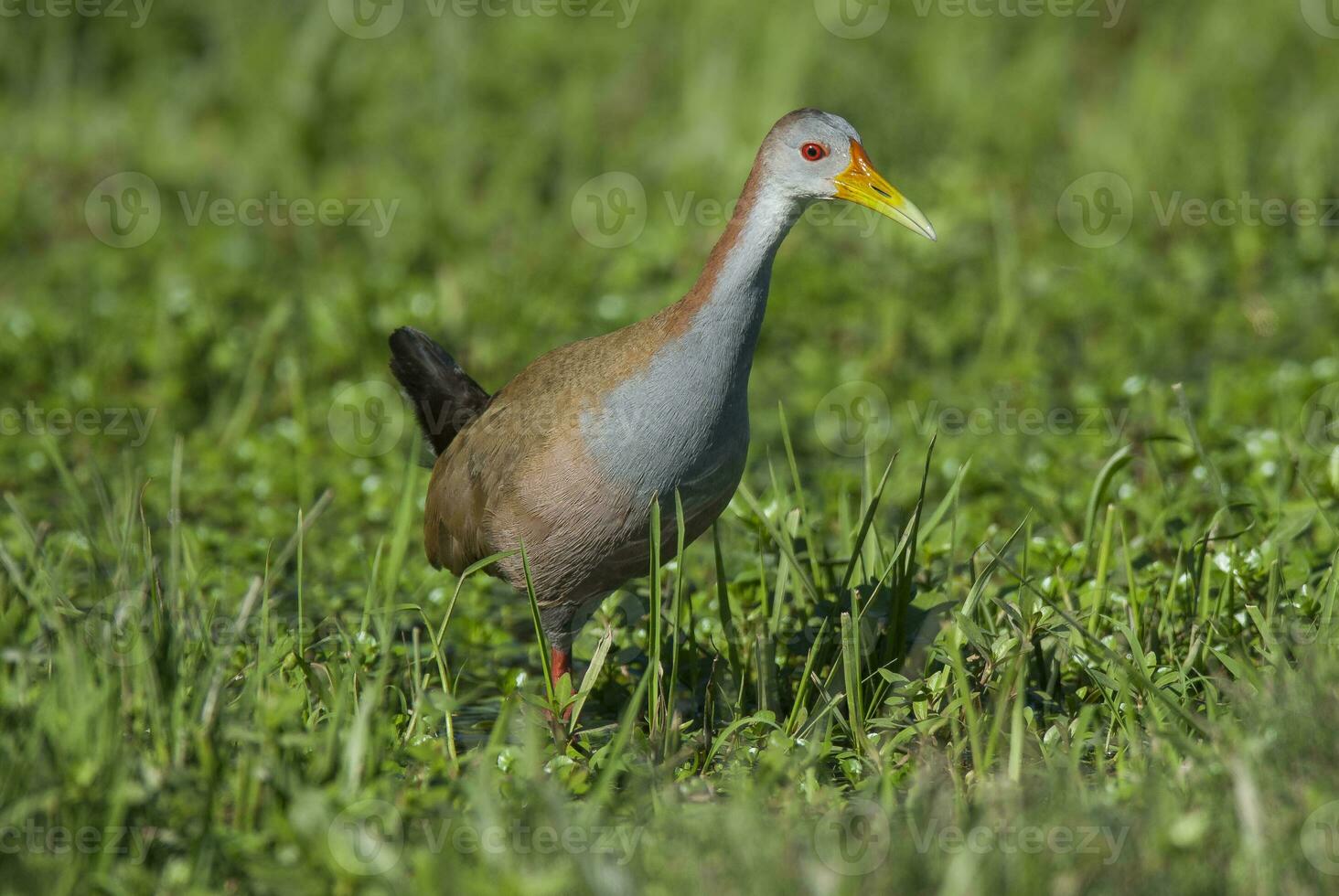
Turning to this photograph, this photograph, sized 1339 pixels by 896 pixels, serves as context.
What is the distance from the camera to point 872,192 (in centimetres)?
346

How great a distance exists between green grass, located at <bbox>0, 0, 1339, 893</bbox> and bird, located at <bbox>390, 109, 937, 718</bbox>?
19cm

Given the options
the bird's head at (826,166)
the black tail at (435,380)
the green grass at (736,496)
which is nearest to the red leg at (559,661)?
the green grass at (736,496)

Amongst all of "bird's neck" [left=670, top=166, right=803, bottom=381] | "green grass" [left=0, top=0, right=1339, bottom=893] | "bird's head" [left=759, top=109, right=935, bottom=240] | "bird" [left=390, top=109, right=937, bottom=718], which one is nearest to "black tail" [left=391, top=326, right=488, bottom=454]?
"green grass" [left=0, top=0, right=1339, bottom=893]

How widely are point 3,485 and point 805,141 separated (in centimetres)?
327

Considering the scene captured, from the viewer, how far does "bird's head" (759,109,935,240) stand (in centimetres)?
334

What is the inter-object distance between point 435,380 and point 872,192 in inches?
53.2

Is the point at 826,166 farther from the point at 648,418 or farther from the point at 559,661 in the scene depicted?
the point at 559,661

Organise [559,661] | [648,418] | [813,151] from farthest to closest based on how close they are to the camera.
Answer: [559,661], [813,151], [648,418]

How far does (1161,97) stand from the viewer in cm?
768

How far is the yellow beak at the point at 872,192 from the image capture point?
11.3 ft

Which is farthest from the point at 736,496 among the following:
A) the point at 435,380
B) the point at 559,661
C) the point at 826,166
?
the point at 826,166

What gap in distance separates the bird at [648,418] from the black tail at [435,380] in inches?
17.2

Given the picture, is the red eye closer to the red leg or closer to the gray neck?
Result: the gray neck

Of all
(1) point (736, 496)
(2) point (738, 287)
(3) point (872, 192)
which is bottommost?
(1) point (736, 496)
